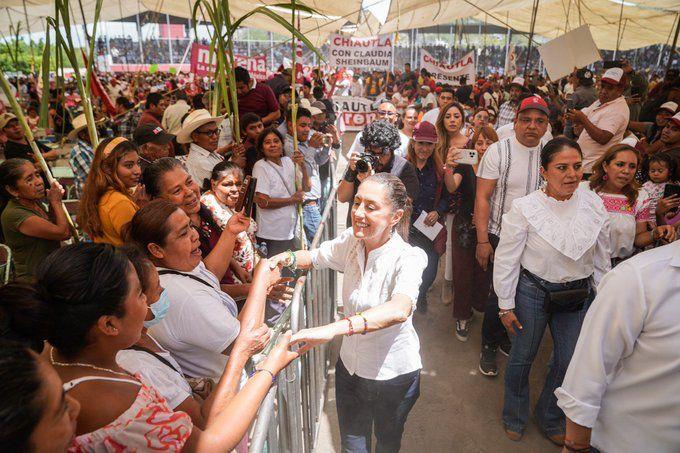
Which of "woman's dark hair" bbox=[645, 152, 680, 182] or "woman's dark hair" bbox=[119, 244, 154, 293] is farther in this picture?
"woman's dark hair" bbox=[645, 152, 680, 182]

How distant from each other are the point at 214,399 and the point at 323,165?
4.80 metres

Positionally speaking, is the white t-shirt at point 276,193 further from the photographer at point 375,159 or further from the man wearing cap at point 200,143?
the photographer at point 375,159

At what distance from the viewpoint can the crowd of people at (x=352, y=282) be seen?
1.14m

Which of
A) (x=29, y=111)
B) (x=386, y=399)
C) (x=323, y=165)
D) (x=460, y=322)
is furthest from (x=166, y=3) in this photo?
(x=386, y=399)

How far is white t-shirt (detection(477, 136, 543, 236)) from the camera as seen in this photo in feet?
10.6

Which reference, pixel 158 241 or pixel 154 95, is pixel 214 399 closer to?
pixel 158 241

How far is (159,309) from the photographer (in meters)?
1.55

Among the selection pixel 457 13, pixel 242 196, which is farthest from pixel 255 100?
pixel 457 13

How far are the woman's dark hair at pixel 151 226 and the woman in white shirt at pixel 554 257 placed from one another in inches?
76.0

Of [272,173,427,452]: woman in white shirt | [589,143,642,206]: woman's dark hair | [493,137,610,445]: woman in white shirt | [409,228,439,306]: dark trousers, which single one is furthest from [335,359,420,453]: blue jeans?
[589,143,642,206]: woman's dark hair

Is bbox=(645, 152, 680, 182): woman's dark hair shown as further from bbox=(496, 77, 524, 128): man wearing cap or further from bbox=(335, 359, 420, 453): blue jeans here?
bbox=(496, 77, 524, 128): man wearing cap

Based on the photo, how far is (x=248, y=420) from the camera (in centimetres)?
129

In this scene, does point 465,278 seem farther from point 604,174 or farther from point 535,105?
point 535,105

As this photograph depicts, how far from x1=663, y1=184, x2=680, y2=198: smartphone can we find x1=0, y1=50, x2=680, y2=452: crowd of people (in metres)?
0.02
